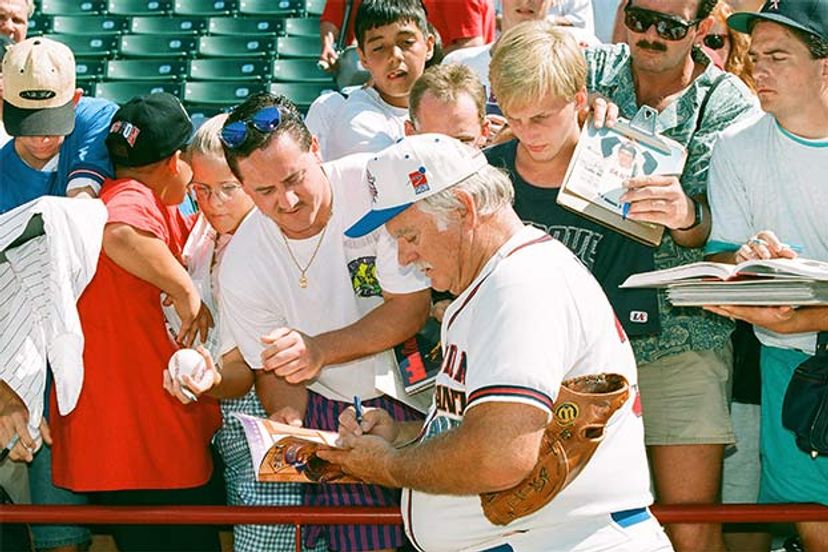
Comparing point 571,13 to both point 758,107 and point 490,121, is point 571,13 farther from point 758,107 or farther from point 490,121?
point 758,107

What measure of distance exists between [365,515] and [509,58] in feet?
4.40

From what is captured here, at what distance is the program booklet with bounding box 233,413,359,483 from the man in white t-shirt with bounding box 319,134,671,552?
0.85 feet

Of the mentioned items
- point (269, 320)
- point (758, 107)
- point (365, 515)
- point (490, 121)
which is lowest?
point (365, 515)

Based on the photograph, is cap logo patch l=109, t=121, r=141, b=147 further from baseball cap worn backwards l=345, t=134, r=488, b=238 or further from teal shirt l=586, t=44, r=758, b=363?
teal shirt l=586, t=44, r=758, b=363

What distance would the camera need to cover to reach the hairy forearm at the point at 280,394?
376 centimetres

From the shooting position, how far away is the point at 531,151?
365 centimetres

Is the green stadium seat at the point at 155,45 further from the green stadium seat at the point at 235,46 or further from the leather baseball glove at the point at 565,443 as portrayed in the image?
the leather baseball glove at the point at 565,443

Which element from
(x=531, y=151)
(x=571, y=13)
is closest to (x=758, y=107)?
(x=531, y=151)

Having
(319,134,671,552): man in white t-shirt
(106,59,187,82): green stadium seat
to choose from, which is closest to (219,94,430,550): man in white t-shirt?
(319,134,671,552): man in white t-shirt

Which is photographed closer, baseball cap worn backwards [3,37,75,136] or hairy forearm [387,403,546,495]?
hairy forearm [387,403,546,495]

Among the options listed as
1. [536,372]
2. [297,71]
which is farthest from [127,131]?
[297,71]

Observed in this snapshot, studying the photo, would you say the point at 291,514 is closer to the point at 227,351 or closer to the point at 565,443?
the point at 227,351

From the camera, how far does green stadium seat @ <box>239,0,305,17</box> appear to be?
31.8ft

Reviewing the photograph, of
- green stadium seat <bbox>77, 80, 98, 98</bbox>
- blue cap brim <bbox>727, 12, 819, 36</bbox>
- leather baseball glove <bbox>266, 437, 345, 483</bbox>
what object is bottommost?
green stadium seat <bbox>77, 80, 98, 98</bbox>
